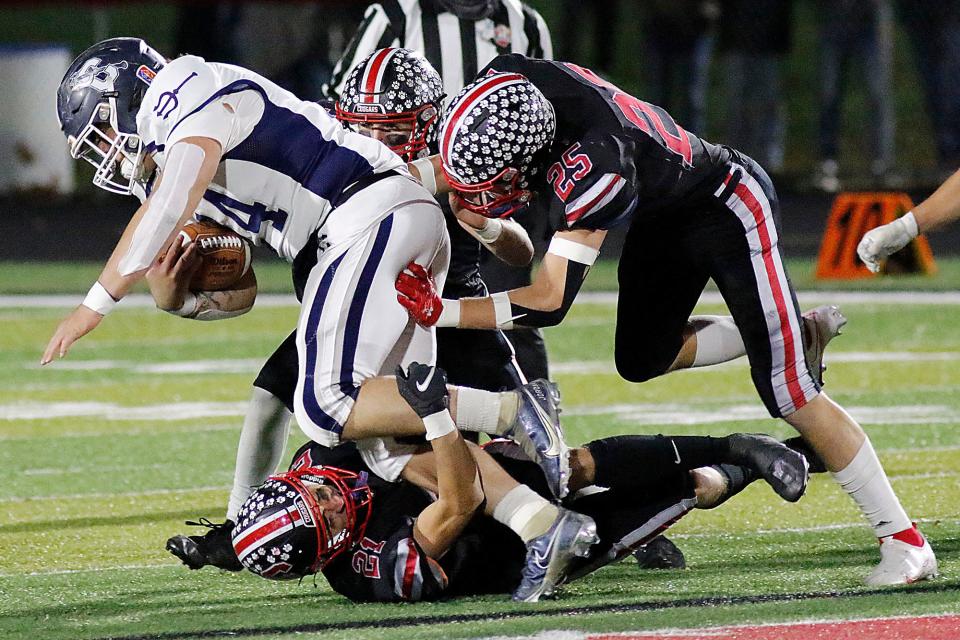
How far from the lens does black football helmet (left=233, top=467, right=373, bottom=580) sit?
432 cm

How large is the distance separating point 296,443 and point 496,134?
9.61 feet

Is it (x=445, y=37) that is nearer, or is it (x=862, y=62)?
(x=445, y=37)

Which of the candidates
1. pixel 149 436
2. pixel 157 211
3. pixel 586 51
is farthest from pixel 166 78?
pixel 586 51

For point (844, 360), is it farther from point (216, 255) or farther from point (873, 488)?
point (216, 255)

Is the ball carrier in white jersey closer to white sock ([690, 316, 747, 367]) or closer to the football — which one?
the football

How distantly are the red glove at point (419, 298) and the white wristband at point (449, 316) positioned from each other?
1cm

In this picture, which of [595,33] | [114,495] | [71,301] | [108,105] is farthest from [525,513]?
[595,33]

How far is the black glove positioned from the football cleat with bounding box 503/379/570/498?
0.29 m

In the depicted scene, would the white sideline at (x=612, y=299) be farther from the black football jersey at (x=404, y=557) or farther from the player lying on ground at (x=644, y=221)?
the black football jersey at (x=404, y=557)

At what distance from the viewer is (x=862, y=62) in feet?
44.5

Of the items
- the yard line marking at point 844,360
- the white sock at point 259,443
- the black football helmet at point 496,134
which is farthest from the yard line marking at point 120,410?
the black football helmet at point 496,134

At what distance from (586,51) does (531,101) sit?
41.4 ft

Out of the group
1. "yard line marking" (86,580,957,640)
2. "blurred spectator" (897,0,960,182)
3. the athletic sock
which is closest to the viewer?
"yard line marking" (86,580,957,640)

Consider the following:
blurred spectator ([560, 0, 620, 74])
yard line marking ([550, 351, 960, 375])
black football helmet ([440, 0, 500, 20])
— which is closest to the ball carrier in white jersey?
black football helmet ([440, 0, 500, 20])
